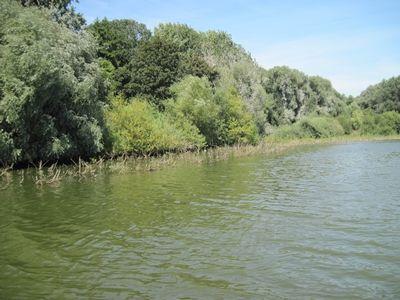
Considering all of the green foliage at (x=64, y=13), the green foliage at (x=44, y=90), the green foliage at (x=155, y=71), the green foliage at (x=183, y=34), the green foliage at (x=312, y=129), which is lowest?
the green foliage at (x=312, y=129)

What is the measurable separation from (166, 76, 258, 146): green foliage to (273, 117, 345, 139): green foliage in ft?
54.1

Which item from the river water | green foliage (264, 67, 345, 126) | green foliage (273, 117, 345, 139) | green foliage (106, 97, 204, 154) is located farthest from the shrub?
the river water

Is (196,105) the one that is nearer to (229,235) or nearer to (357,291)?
(229,235)

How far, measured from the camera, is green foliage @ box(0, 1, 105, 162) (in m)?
25.3

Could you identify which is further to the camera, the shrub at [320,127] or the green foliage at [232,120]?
the shrub at [320,127]

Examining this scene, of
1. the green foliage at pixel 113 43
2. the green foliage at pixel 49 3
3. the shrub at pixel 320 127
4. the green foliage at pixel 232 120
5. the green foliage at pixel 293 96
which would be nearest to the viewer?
the green foliage at pixel 49 3

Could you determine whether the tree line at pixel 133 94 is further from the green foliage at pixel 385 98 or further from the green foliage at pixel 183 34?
the green foliage at pixel 385 98

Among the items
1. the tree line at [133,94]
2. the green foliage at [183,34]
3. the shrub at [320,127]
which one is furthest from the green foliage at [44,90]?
the shrub at [320,127]

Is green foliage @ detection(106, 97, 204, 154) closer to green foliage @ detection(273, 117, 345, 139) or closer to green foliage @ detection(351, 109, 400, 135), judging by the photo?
green foliage @ detection(273, 117, 345, 139)

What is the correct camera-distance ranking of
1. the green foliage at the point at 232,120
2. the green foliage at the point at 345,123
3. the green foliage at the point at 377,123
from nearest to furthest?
the green foliage at the point at 232,120, the green foliage at the point at 345,123, the green foliage at the point at 377,123

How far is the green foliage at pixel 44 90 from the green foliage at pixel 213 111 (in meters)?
14.3

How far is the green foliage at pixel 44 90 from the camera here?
25281 millimetres

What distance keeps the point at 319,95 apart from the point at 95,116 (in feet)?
217

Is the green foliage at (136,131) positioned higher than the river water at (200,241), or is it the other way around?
the green foliage at (136,131)
